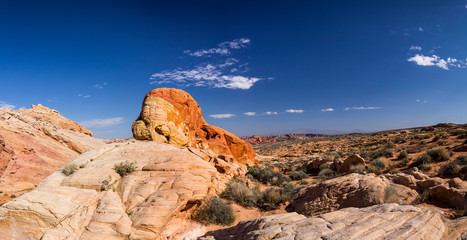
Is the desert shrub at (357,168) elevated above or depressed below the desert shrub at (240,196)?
above

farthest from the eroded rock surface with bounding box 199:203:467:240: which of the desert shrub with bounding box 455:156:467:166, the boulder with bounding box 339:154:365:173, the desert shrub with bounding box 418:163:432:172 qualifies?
the boulder with bounding box 339:154:365:173

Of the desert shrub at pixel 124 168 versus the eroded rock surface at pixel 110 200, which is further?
the desert shrub at pixel 124 168

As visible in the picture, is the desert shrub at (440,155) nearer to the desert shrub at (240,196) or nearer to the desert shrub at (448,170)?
the desert shrub at (448,170)

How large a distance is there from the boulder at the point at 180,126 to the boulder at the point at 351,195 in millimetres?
10852

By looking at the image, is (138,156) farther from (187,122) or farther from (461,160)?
(461,160)

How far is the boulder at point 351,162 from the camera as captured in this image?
15.8m

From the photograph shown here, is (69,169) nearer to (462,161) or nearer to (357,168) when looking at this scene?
(357,168)

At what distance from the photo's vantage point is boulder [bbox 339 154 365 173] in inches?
620

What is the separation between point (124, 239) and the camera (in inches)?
241

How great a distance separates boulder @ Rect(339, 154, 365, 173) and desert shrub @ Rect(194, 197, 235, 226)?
39.0 ft

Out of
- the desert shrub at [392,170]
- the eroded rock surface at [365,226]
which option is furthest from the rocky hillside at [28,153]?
the desert shrub at [392,170]

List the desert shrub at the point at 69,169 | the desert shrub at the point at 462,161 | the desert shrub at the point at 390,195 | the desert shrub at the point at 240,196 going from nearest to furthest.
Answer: the desert shrub at the point at 390,195 < the desert shrub at the point at 69,169 < the desert shrub at the point at 240,196 < the desert shrub at the point at 462,161

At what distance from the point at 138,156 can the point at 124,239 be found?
5.57 metres

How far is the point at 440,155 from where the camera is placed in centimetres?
1399
